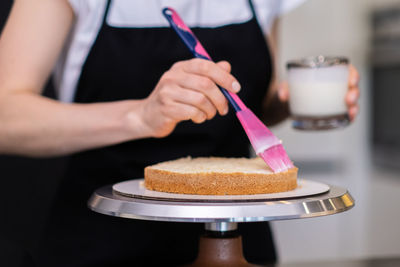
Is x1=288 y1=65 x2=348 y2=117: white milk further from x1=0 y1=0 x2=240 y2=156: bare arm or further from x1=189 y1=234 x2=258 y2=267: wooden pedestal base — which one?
x1=189 y1=234 x2=258 y2=267: wooden pedestal base

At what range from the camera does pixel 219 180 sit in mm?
684

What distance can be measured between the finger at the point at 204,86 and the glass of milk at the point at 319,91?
305 millimetres

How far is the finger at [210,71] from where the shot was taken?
28.5 inches

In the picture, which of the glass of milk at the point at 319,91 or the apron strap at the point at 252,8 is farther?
the apron strap at the point at 252,8

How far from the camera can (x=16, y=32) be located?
0.90 metres

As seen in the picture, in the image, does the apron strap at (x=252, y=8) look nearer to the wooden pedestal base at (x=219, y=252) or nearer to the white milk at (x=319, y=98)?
the white milk at (x=319, y=98)

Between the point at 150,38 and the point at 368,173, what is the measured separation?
5.80 feet

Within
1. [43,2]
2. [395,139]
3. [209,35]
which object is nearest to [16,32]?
[43,2]

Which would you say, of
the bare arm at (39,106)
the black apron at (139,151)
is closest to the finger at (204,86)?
the bare arm at (39,106)

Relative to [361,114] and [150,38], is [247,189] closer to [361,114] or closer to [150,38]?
[150,38]

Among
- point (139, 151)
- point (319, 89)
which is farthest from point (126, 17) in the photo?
point (319, 89)

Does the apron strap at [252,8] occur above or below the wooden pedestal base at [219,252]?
above

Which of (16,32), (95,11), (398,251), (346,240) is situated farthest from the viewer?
(346,240)

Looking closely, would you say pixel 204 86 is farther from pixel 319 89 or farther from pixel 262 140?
pixel 319 89
